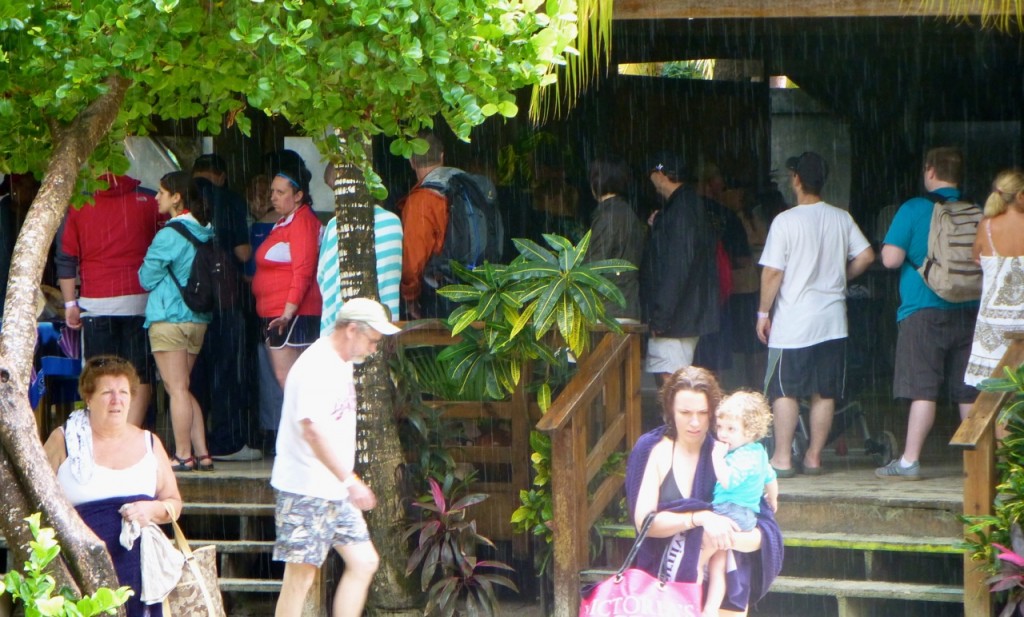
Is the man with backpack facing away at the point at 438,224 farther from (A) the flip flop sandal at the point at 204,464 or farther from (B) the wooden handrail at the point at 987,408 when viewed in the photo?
(B) the wooden handrail at the point at 987,408

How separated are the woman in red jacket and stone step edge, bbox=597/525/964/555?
9.78 ft

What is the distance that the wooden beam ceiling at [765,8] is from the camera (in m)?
6.95

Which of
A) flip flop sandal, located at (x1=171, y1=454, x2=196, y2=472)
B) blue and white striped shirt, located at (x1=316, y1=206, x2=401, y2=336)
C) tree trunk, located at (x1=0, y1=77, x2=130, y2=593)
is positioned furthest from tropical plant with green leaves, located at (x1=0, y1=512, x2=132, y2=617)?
flip flop sandal, located at (x1=171, y1=454, x2=196, y2=472)

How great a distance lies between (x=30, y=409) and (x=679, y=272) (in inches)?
167

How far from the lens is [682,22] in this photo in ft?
28.4

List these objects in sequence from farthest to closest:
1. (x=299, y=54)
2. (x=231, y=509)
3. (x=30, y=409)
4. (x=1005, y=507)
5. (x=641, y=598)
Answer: (x=231, y=509)
(x=1005, y=507)
(x=641, y=598)
(x=299, y=54)
(x=30, y=409)

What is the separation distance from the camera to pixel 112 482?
580 cm

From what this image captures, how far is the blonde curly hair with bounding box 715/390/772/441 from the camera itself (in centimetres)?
583

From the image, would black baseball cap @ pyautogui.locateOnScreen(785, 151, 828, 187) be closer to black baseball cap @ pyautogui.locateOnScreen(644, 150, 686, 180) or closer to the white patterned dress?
black baseball cap @ pyautogui.locateOnScreen(644, 150, 686, 180)

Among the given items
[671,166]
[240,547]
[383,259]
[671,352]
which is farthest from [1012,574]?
[240,547]

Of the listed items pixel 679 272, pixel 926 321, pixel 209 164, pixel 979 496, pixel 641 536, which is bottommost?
pixel 641 536

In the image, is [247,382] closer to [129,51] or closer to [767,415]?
[767,415]

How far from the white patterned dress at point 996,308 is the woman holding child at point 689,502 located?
69.9 inches

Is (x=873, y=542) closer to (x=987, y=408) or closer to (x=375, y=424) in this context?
(x=987, y=408)
